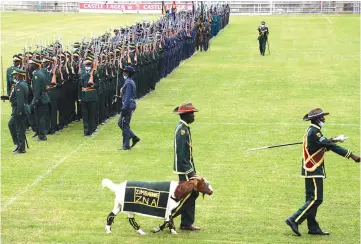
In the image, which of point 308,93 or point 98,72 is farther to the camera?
point 308,93

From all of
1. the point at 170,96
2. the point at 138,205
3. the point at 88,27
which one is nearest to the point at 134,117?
the point at 170,96

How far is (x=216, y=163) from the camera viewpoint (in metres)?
16.8

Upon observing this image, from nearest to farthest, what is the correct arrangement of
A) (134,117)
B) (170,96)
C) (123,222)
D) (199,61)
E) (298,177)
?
(123,222) < (298,177) < (134,117) < (170,96) < (199,61)

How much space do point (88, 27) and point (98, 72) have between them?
1470 inches

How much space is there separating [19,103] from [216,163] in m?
4.12

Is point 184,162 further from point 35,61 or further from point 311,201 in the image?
point 35,61

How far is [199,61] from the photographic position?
37312 mm

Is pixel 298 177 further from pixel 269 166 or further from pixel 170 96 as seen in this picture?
pixel 170 96

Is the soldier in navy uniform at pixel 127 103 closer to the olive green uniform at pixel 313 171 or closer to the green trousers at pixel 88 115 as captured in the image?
the green trousers at pixel 88 115

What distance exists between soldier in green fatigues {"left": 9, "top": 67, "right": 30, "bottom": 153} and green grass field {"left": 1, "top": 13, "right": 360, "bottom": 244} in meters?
0.39

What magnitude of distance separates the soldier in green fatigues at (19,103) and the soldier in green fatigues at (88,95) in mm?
2357

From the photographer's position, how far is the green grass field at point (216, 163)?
12.2 metres

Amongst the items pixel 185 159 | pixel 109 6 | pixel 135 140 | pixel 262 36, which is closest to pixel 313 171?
pixel 185 159

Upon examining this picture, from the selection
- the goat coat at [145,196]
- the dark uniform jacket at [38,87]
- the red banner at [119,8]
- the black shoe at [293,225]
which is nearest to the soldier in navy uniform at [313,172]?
the black shoe at [293,225]
